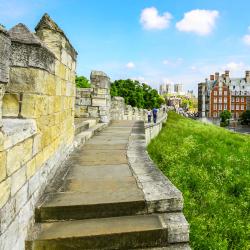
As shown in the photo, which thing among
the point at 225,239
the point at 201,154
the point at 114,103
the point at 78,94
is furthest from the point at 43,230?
the point at 114,103

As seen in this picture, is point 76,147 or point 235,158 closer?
point 76,147

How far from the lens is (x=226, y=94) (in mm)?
85875

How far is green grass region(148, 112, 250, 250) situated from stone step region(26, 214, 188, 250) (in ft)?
6.39

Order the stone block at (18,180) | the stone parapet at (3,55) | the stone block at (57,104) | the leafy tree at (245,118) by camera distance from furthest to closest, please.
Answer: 1. the leafy tree at (245,118)
2. the stone block at (57,104)
3. the stone block at (18,180)
4. the stone parapet at (3,55)

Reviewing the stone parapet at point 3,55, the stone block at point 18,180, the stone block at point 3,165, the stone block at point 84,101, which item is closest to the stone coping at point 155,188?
the stone block at point 18,180

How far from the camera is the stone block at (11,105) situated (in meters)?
3.27

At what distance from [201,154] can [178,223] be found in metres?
9.65

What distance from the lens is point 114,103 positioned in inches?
640

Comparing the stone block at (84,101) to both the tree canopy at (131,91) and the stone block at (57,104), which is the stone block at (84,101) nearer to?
the stone block at (57,104)

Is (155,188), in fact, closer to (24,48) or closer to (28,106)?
(28,106)

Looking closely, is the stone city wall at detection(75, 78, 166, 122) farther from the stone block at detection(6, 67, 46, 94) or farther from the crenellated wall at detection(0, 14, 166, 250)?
the stone block at detection(6, 67, 46, 94)

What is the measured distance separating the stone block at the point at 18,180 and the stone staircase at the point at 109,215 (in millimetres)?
472

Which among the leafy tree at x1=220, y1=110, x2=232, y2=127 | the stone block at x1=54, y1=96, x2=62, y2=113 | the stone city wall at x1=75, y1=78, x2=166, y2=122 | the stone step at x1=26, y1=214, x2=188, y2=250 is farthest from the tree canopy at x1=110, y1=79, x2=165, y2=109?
the stone step at x1=26, y1=214, x2=188, y2=250

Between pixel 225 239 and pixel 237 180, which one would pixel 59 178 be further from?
pixel 237 180
